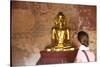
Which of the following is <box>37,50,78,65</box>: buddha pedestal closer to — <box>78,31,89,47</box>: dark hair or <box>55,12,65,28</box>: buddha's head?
<box>78,31,89,47</box>: dark hair

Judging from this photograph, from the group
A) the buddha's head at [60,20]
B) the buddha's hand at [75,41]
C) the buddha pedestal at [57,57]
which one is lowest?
the buddha pedestal at [57,57]

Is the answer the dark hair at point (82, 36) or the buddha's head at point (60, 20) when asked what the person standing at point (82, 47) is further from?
the buddha's head at point (60, 20)

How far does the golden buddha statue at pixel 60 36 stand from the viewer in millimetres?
1685

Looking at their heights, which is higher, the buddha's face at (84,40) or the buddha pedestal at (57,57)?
the buddha's face at (84,40)

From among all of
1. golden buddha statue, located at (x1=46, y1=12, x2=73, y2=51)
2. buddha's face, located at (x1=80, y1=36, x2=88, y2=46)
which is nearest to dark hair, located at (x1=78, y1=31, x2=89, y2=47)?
buddha's face, located at (x1=80, y1=36, x2=88, y2=46)

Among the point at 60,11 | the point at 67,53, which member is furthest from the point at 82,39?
the point at 60,11

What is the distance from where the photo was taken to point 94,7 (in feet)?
5.97

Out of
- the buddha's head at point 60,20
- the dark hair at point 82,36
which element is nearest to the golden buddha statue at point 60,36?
the buddha's head at point 60,20

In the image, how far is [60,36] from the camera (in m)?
1.70

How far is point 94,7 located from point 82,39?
1.11 feet

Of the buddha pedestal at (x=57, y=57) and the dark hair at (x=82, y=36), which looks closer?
the buddha pedestal at (x=57, y=57)

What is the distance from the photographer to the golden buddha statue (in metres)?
1.68

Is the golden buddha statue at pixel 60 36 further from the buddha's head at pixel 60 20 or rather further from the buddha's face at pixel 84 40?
the buddha's face at pixel 84 40
